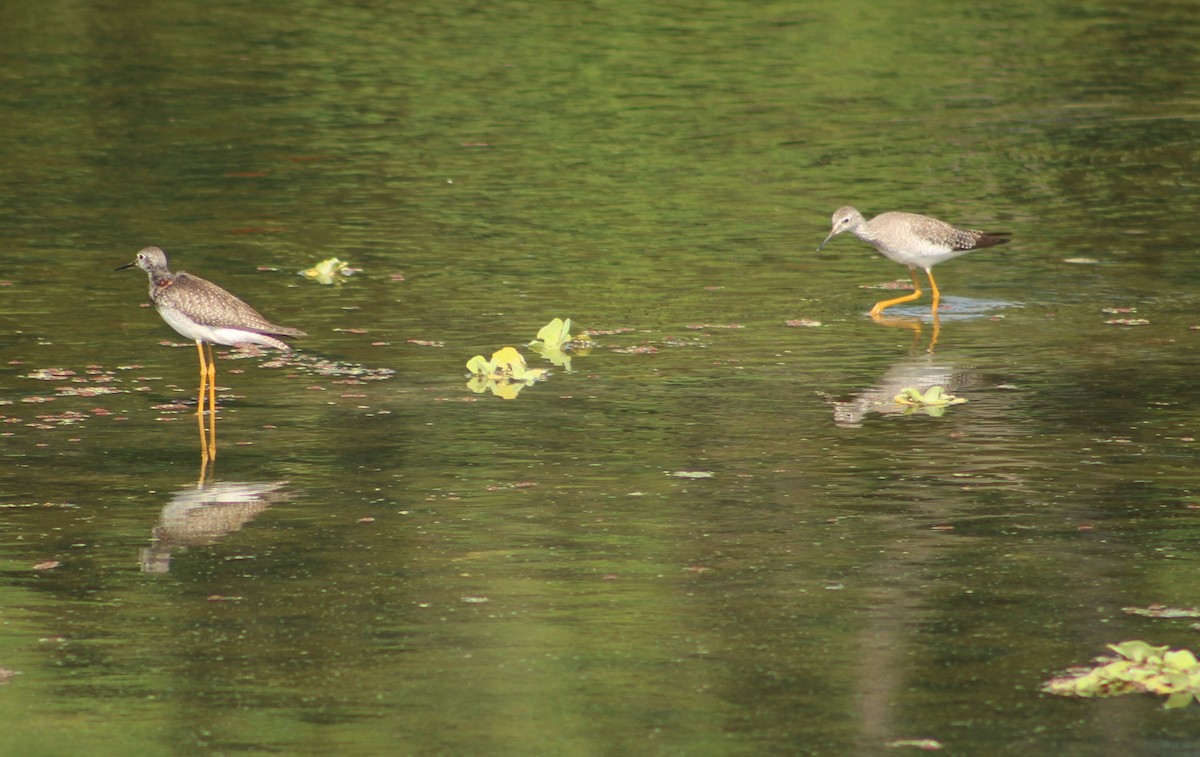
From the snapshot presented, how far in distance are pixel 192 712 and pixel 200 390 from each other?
4983mm

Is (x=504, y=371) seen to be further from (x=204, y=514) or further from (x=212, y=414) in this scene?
(x=204, y=514)

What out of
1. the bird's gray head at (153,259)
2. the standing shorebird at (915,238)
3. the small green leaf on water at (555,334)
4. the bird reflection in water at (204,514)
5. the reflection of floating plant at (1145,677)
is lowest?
the reflection of floating plant at (1145,677)

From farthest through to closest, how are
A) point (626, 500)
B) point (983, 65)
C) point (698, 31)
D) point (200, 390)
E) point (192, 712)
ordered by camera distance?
1. point (698, 31)
2. point (983, 65)
3. point (200, 390)
4. point (626, 500)
5. point (192, 712)

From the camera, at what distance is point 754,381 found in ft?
43.5

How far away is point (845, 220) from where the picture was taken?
645 inches

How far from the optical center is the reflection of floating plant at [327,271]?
54.2 feet

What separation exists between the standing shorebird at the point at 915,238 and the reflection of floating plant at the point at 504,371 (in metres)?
3.43

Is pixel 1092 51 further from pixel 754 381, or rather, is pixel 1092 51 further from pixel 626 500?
pixel 626 500

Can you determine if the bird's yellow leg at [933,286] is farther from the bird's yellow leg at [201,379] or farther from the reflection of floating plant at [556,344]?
the bird's yellow leg at [201,379]

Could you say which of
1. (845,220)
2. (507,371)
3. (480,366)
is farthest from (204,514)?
(845,220)

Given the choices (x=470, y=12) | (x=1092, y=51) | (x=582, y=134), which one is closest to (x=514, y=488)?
(x=582, y=134)

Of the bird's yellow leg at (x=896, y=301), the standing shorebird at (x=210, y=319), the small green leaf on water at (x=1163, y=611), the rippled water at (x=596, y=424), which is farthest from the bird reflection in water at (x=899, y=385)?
the small green leaf on water at (x=1163, y=611)

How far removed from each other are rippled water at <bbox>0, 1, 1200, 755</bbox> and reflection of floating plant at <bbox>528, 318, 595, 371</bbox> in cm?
20

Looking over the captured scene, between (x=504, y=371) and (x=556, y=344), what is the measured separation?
801 millimetres
